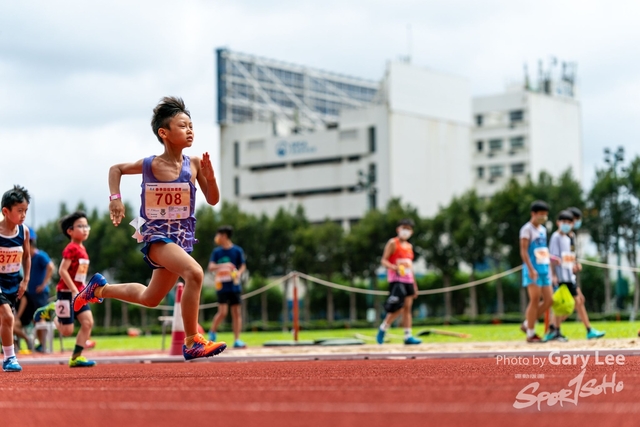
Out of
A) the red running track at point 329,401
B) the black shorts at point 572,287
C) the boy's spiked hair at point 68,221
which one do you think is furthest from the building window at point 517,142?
the red running track at point 329,401

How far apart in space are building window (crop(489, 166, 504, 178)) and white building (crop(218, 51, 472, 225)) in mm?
11476

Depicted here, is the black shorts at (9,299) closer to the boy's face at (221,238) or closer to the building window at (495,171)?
the boy's face at (221,238)

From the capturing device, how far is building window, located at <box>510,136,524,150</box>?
120 m

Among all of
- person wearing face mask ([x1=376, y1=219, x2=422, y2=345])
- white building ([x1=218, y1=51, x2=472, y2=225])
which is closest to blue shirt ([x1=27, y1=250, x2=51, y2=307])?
person wearing face mask ([x1=376, y1=219, x2=422, y2=345])

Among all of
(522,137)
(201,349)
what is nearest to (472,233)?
(201,349)

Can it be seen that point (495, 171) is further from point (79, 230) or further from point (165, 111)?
point (165, 111)

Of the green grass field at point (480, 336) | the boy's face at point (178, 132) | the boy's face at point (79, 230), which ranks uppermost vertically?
the boy's face at point (178, 132)

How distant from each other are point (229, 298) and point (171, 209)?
→ 35.7 feet

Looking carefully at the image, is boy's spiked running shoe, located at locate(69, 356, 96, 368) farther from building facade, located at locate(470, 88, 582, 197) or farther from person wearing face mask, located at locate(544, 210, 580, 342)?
building facade, located at locate(470, 88, 582, 197)

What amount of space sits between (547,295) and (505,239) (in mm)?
42211

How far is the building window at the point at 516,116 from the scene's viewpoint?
391 ft

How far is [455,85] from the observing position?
360 ft

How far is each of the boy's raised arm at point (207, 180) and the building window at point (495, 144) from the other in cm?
11240

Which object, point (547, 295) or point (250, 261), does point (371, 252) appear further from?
point (547, 295)
